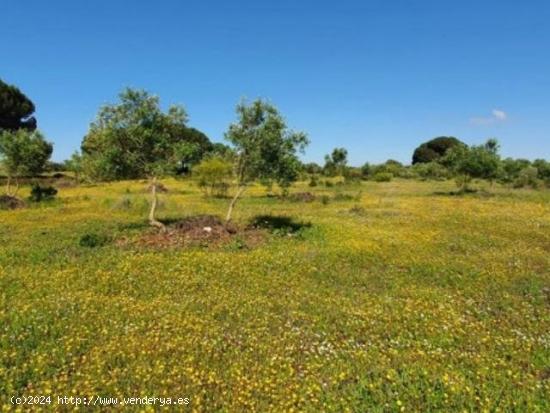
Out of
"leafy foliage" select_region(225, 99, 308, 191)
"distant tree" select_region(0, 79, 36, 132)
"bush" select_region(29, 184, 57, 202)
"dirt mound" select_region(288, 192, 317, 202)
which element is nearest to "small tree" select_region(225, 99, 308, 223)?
"leafy foliage" select_region(225, 99, 308, 191)

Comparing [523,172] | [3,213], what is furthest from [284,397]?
[523,172]

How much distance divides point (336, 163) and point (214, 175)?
50.9 meters

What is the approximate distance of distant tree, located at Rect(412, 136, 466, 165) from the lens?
142500mm

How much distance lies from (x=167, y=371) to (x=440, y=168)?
9501 cm

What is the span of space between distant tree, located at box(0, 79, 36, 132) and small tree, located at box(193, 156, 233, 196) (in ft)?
136

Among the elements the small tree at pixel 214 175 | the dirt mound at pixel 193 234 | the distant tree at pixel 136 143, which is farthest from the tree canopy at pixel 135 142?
the small tree at pixel 214 175

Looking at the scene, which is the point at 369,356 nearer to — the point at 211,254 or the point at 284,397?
the point at 284,397

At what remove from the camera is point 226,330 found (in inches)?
397

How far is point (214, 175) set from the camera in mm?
46031

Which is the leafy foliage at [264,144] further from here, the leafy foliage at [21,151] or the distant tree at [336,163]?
the distant tree at [336,163]

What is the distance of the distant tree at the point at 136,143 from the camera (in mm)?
21047

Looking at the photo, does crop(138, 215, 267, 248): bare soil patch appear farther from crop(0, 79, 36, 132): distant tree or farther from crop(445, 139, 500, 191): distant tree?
crop(0, 79, 36, 132): distant tree

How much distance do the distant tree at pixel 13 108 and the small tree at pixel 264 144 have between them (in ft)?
203

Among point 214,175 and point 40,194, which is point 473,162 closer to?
point 214,175
